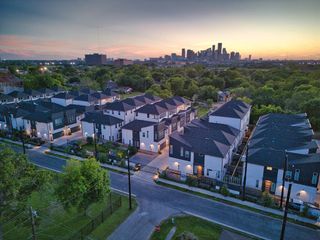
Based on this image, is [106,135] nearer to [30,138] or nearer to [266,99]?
[30,138]

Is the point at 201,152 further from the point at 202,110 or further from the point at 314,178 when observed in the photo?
the point at 202,110

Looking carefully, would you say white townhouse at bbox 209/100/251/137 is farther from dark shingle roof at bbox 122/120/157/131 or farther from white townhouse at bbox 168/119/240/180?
dark shingle roof at bbox 122/120/157/131

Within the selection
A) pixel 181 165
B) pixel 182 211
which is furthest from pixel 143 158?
pixel 182 211

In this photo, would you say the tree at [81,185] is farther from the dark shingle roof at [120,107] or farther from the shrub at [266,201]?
the dark shingle roof at [120,107]

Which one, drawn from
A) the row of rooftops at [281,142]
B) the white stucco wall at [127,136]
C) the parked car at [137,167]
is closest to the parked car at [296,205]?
the row of rooftops at [281,142]

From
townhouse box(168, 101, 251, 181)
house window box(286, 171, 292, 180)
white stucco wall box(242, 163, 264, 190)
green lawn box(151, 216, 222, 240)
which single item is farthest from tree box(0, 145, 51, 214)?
house window box(286, 171, 292, 180)

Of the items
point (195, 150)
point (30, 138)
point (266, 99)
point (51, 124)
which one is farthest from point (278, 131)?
point (30, 138)
